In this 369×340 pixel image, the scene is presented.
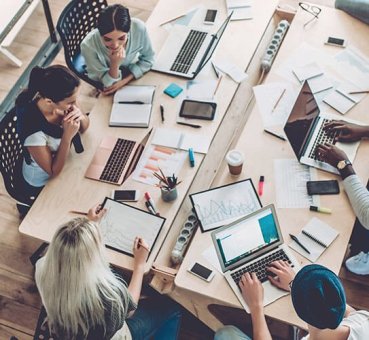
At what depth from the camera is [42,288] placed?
85.4 inches

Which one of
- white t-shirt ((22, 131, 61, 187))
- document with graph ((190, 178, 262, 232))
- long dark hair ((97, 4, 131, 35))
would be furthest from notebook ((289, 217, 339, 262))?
long dark hair ((97, 4, 131, 35))

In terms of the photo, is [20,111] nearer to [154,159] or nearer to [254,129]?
[154,159]

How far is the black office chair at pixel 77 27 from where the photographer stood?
3.30m

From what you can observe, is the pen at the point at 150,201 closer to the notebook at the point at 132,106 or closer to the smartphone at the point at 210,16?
the notebook at the point at 132,106

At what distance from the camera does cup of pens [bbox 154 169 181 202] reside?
8.58 ft

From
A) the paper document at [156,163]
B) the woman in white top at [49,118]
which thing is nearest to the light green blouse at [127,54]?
the woman in white top at [49,118]

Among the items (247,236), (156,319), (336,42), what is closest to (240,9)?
(336,42)

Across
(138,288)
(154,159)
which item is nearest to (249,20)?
(154,159)

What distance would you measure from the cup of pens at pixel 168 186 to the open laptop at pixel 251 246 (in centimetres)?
33

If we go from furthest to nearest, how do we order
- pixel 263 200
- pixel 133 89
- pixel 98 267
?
pixel 133 89 < pixel 263 200 < pixel 98 267

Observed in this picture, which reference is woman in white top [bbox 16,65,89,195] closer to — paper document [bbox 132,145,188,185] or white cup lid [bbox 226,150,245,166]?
paper document [bbox 132,145,188,185]

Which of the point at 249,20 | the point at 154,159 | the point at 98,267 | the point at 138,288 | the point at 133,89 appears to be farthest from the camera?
the point at 249,20

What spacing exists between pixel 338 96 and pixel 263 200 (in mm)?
764

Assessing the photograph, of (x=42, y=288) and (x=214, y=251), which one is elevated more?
(x=214, y=251)
